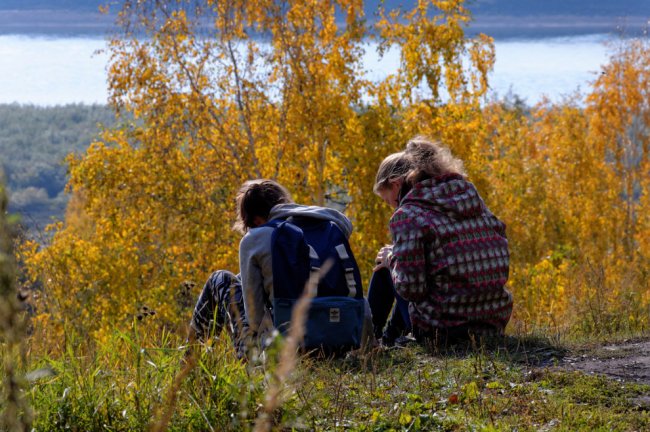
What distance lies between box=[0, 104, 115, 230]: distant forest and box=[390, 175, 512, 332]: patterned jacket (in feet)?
465

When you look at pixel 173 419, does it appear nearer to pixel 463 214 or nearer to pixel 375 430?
pixel 375 430

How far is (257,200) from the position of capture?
4.36 metres

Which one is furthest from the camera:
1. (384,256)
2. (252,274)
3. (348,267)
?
(384,256)

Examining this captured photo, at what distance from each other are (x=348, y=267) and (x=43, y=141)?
606 feet

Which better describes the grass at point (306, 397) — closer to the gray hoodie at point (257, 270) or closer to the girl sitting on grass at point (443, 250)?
the gray hoodie at point (257, 270)

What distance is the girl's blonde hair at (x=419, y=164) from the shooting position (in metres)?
4.26

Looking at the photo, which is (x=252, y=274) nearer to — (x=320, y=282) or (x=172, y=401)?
(x=320, y=282)

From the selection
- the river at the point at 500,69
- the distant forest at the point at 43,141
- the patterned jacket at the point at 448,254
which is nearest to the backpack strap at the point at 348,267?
the patterned jacket at the point at 448,254

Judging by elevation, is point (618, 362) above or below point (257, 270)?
below

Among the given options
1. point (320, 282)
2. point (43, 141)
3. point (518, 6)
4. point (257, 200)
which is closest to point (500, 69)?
point (257, 200)

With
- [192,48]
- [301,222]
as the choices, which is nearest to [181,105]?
[192,48]

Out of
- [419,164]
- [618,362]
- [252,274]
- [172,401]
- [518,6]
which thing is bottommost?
[618,362]

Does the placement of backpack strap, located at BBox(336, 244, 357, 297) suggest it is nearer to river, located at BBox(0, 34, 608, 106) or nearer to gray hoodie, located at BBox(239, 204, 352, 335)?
gray hoodie, located at BBox(239, 204, 352, 335)

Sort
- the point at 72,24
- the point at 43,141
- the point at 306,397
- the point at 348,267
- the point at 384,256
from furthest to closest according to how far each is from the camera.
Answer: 1. the point at 43,141
2. the point at 72,24
3. the point at 384,256
4. the point at 348,267
5. the point at 306,397
